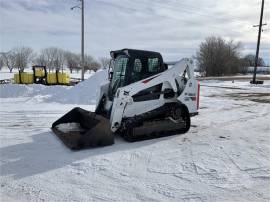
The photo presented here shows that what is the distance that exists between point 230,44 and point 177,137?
5487 cm

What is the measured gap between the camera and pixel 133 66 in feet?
22.6

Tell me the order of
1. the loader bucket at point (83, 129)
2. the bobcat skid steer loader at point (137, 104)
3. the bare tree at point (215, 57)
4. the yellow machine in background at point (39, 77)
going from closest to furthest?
the loader bucket at point (83, 129) → the bobcat skid steer loader at point (137, 104) → the yellow machine in background at point (39, 77) → the bare tree at point (215, 57)

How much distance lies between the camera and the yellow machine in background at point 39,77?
23828 mm

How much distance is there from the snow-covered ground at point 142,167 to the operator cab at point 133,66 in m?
1.42

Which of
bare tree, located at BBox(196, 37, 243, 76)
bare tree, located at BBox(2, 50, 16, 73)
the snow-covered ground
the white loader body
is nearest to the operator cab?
the white loader body

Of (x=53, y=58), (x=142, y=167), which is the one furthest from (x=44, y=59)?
(x=142, y=167)

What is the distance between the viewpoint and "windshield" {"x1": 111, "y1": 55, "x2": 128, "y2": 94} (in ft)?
23.2

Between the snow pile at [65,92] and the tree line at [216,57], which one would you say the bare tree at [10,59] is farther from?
the snow pile at [65,92]

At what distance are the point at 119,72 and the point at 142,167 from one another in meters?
2.93

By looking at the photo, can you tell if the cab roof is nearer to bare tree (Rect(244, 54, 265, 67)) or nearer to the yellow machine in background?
the yellow machine in background

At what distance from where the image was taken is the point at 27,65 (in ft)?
284

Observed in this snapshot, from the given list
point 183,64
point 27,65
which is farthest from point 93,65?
point 183,64

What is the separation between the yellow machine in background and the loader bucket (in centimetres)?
1755

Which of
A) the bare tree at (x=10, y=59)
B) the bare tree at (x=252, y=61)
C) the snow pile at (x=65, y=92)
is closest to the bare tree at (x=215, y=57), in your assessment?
the bare tree at (x=252, y=61)
